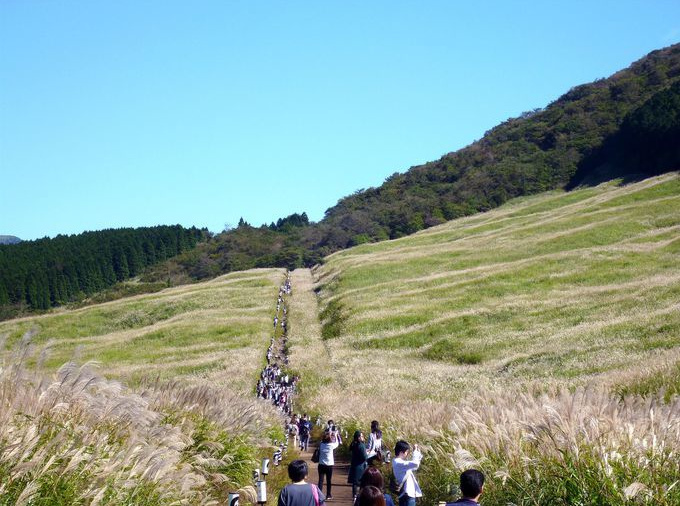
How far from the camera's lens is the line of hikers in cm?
807

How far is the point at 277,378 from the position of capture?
4194 centimetres

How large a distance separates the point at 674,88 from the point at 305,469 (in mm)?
126322

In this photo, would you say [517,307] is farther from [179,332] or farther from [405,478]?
[405,478]

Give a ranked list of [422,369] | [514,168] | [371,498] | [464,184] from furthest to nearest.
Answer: [464,184]
[514,168]
[422,369]
[371,498]

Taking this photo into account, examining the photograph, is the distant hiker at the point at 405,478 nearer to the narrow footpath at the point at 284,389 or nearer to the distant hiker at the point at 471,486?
the distant hiker at the point at 471,486

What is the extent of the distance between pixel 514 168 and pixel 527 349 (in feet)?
395

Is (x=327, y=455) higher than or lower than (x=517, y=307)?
higher

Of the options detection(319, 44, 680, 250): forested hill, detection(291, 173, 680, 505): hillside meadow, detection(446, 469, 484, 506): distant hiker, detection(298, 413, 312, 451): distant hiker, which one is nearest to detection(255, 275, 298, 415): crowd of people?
detection(291, 173, 680, 505): hillside meadow

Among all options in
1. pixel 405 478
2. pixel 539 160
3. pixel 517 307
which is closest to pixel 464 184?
pixel 539 160

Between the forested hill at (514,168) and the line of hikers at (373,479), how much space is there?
102 meters

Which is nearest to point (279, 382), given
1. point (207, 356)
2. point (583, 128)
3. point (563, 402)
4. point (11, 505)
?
point (207, 356)

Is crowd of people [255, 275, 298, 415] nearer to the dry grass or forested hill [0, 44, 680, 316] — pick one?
the dry grass

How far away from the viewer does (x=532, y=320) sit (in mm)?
42969

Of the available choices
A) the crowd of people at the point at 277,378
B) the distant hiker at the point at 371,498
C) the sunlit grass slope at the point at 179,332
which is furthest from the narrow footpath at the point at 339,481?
the sunlit grass slope at the point at 179,332
